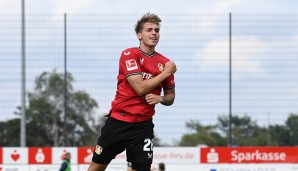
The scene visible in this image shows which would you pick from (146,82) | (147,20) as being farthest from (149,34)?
(146,82)

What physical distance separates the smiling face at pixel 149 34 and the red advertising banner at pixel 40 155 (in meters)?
15.6

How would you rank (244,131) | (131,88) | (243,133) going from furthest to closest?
(243,133) < (244,131) < (131,88)

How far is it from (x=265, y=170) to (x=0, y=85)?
7927 mm

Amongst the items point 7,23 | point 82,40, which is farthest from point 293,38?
point 7,23

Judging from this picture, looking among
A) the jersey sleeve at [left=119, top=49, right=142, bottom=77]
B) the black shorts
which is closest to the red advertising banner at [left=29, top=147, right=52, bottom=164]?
the black shorts

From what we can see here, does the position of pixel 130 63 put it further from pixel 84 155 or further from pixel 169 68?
pixel 84 155

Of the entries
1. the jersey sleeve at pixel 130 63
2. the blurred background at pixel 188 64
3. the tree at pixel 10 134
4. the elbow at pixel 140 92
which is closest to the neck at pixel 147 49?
the jersey sleeve at pixel 130 63

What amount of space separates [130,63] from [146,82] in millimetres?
204

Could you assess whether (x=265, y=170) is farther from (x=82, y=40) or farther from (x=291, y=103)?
(x=82, y=40)

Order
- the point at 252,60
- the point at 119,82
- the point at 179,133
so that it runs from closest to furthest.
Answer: the point at 119,82 < the point at 179,133 < the point at 252,60

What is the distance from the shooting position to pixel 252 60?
22.0m

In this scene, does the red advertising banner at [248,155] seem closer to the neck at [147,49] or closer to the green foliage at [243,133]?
the green foliage at [243,133]

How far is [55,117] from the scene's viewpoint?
31422 millimetres

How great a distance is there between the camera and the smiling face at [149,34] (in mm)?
6164
